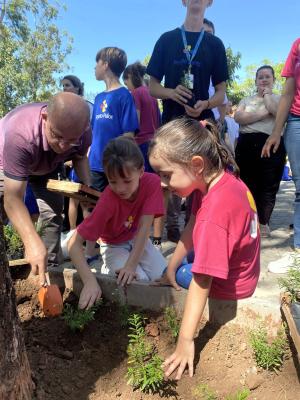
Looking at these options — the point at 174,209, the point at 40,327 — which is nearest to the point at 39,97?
the point at 174,209

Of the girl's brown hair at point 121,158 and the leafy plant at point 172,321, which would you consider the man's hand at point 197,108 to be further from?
the leafy plant at point 172,321

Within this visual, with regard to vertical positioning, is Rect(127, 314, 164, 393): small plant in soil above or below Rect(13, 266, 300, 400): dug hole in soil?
above

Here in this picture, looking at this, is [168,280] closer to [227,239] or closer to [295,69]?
[227,239]

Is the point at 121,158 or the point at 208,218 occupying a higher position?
the point at 121,158

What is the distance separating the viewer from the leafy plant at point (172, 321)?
7.24 ft

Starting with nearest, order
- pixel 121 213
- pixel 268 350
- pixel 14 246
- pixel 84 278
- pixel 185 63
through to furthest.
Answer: pixel 268 350
pixel 84 278
pixel 121 213
pixel 14 246
pixel 185 63

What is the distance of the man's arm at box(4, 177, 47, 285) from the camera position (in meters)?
2.37

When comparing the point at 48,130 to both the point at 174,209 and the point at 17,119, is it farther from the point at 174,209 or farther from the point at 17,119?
the point at 174,209

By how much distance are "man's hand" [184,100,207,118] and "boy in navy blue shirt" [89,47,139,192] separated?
0.79 m

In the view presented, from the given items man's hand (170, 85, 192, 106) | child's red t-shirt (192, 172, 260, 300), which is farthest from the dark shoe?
child's red t-shirt (192, 172, 260, 300)

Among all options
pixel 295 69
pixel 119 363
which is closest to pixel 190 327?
pixel 119 363

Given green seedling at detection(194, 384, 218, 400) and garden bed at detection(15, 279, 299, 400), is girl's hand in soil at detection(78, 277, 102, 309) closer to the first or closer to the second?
garden bed at detection(15, 279, 299, 400)

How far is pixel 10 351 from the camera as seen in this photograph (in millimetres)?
1650

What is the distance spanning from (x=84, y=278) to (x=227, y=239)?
103 cm
